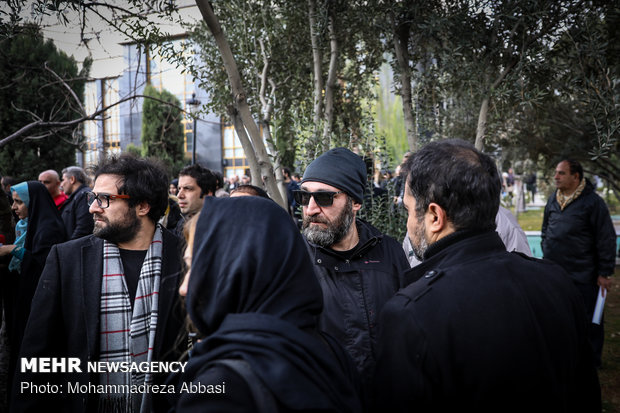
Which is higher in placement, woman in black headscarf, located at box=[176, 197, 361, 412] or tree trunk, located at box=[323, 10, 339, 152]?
tree trunk, located at box=[323, 10, 339, 152]

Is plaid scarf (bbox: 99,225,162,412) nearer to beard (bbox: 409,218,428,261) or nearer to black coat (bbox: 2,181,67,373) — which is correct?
black coat (bbox: 2,181,67,373)

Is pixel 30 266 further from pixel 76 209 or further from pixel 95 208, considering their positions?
pixel 76 209

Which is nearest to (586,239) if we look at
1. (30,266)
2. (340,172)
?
(340,172)

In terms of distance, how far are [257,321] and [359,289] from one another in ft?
4.18

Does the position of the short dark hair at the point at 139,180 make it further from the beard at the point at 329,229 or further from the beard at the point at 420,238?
the beard at the point at 420,238

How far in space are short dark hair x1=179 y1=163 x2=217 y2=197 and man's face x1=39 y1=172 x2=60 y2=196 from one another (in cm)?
283

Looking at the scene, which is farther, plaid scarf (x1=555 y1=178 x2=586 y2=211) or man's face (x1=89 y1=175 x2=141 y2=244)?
plaid scarf (x1=555 y1=178 x2=586 y2=211)

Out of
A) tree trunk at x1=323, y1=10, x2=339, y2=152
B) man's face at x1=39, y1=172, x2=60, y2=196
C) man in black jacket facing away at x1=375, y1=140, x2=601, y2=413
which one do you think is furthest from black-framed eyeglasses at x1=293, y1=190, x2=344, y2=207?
man's face at x1=39, y1=172, x2=60, y2=196

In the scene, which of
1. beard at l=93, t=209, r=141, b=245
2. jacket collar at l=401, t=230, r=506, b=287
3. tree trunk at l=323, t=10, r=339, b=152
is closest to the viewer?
jacket collar at l=401, t=230, r=506, b=287

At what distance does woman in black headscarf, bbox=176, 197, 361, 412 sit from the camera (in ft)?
3.62

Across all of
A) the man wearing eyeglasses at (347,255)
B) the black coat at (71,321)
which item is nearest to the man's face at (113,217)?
the black coat at (71,321)

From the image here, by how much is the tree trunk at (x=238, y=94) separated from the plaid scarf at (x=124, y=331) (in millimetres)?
1271

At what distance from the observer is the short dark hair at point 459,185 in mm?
1556

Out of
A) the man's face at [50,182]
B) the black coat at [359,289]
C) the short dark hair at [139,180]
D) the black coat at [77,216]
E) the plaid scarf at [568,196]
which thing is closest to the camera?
the black coat at [359,289]
